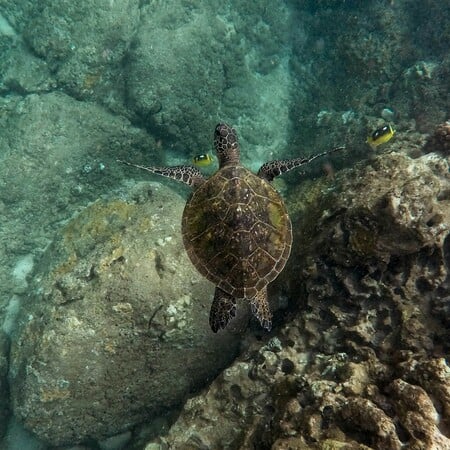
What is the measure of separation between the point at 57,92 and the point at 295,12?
791cm

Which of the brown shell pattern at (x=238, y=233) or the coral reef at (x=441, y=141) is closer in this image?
the brown shell pattern at (x=238, y=233)

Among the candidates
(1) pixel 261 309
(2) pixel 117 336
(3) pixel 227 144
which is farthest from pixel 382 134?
(2) pixel 117 336

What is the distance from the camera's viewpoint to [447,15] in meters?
9.25

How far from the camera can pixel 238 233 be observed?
3992 mm

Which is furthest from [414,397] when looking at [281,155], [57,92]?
[57,92]

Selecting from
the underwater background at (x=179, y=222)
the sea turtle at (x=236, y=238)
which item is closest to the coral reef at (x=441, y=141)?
the underwater background at (x=179, y=222)

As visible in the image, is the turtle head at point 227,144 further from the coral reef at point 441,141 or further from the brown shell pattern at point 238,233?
the coral reef at point 441,141

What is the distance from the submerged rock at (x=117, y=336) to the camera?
5156mm

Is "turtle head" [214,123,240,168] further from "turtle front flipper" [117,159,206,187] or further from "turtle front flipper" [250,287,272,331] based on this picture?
"turtle front flipper" [250,287,272,331]

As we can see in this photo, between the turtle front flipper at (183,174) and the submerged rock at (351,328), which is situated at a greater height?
the turtle front flipper at (183,174)

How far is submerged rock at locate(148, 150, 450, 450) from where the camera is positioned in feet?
10.0

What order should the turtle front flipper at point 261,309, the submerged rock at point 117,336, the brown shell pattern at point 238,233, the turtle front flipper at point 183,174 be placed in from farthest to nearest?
the submerged rock at point 117,336
the turtle front flipper at point 183,174
the turtle front flipper at point 261,309
the brown shell pattern at point 238,233

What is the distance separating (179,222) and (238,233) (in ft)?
6.21

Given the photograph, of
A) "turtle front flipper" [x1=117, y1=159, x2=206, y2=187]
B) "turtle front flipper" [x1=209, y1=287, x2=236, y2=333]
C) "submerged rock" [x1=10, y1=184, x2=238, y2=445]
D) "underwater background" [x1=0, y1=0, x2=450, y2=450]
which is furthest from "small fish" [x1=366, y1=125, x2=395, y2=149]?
"turtle front flipper" [x1=209, y1=287, x2=236, y2=333]
